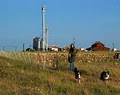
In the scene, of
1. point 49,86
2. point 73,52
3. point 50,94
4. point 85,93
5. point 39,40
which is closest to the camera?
point 50,94

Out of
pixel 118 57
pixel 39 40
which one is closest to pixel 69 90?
pixel 118 57

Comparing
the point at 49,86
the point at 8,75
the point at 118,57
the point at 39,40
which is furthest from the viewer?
the point at 39,40

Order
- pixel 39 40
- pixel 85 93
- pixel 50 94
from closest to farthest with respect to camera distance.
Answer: pixel 50 94
pixel 85 93
pixel 39 40

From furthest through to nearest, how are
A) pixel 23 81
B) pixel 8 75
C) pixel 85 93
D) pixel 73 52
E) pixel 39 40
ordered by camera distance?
pixel 39 40 → pixel 73 52 → pixel 8 75 → pixel 23 81 → pixel 85 93

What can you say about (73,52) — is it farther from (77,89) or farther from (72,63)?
(77,89)

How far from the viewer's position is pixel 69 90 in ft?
47.0

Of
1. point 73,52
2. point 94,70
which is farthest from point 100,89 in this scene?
point 94,70

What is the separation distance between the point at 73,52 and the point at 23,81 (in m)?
7.73

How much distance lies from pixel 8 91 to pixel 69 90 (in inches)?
90.1

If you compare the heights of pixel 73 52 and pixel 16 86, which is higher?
pixel 73 52

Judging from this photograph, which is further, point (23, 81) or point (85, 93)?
point (23, 81)

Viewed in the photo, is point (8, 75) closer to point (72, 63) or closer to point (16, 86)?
point (16, 86)

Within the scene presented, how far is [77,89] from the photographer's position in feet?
48.2

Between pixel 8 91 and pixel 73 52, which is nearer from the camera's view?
pixel 8 91
